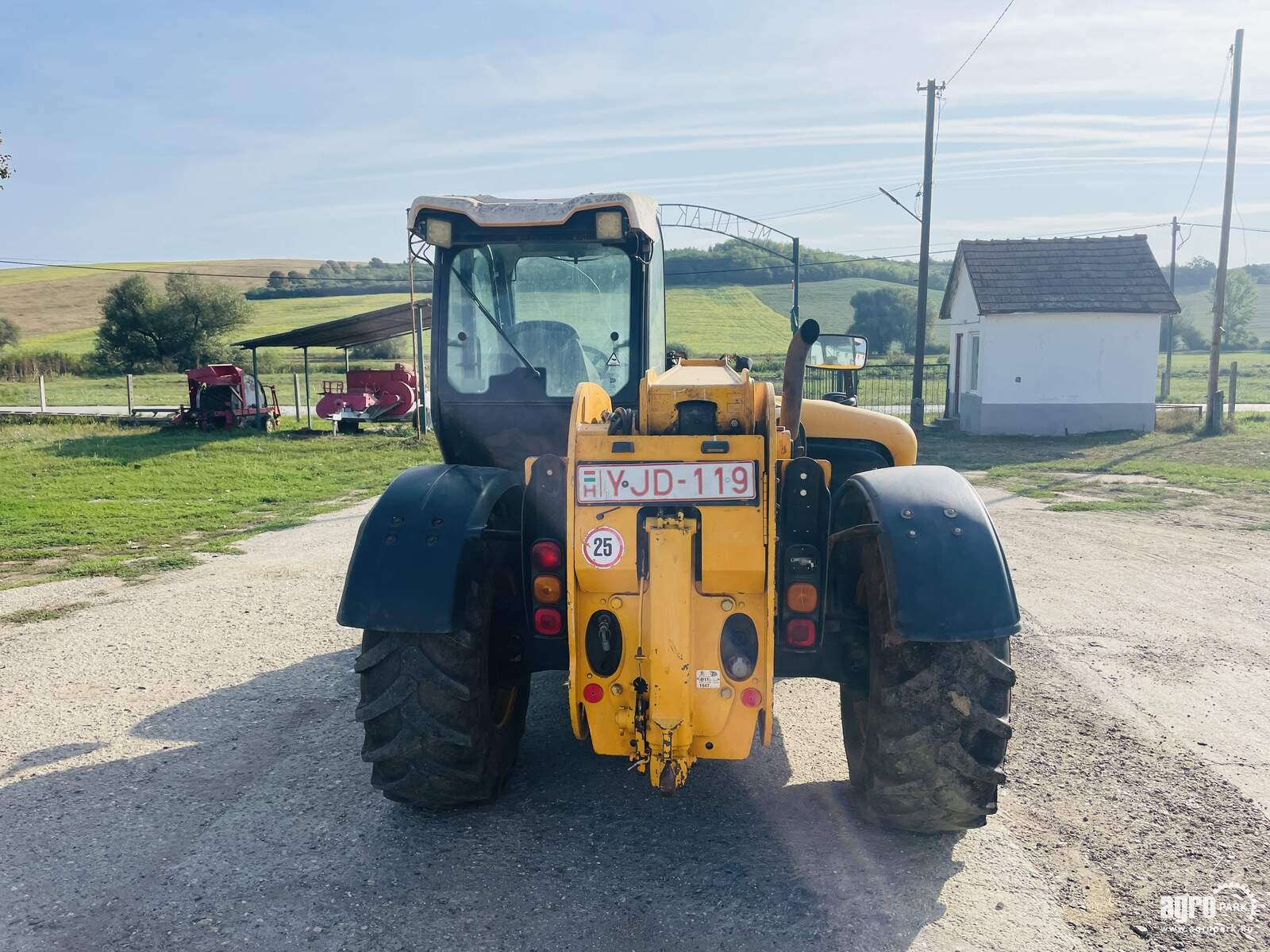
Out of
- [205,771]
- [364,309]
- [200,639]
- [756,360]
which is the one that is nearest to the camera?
[205,771]

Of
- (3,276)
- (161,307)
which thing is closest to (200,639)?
(161,307)

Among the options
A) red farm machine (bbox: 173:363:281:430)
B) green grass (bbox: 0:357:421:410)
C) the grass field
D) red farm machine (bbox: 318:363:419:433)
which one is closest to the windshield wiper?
red farm machine (bbox: 318:363:419:433)

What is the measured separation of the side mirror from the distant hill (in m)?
60.1

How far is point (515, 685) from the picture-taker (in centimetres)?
450

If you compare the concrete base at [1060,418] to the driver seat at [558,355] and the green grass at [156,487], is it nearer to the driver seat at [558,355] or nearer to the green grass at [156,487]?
the green grass at [156,487]

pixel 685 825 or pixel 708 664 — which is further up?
pixel 708 664

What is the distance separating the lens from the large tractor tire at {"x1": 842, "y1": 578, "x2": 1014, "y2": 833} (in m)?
3.75

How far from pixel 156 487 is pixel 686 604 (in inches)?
529

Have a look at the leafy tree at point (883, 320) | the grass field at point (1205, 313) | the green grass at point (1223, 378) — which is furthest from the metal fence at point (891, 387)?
the grass field at point (1205, 313)

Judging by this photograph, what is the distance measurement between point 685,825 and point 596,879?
0.56m

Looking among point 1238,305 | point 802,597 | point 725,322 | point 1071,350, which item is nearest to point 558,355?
point 802,597

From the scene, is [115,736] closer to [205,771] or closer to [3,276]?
[205,771]

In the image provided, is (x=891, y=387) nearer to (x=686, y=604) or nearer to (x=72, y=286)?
(x=686, y=604)

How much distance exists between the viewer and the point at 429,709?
4.00 m
